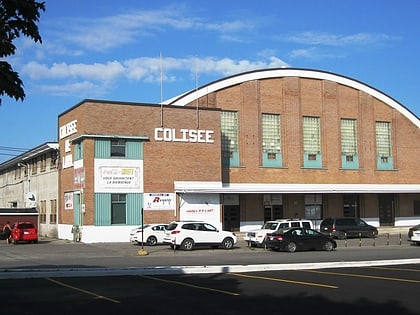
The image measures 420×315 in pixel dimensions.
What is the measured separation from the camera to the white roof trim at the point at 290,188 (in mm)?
42750

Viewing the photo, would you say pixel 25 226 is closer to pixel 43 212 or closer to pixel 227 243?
pixel 43 212

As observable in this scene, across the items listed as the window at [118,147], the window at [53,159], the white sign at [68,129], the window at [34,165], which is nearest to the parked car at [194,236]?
the window at [118,147]

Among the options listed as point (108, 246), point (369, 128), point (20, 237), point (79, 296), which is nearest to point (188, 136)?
point (108, 246)

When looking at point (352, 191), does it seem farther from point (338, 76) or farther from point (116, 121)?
point (116, 121)

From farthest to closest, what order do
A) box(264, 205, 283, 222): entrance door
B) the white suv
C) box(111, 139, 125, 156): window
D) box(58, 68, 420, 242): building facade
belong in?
box(264, 205, 283, 222): entrance door < box(111, 139, 125, 156): window < box(58, 68, 420, 242): building facade < the white suv

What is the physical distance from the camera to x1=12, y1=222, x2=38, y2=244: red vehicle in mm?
40281

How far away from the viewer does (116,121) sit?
41438 mm

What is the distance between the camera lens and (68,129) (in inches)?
1740

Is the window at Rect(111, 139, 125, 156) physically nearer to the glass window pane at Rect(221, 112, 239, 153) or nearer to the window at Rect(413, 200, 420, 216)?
the glass window pane at Rect(221, 112, 239, 153)

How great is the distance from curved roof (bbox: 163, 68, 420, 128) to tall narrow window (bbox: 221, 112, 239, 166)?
99.0 inches

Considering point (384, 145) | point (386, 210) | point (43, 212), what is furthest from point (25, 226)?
point (384, 145)

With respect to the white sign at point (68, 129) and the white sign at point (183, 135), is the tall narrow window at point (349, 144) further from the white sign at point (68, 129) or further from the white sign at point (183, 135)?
the white sign at point (68, 129)

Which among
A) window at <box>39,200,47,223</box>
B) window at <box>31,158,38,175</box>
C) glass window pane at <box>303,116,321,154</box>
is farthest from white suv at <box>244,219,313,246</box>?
window at <box>31,158,38,175</box>

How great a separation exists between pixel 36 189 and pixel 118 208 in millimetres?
15106
